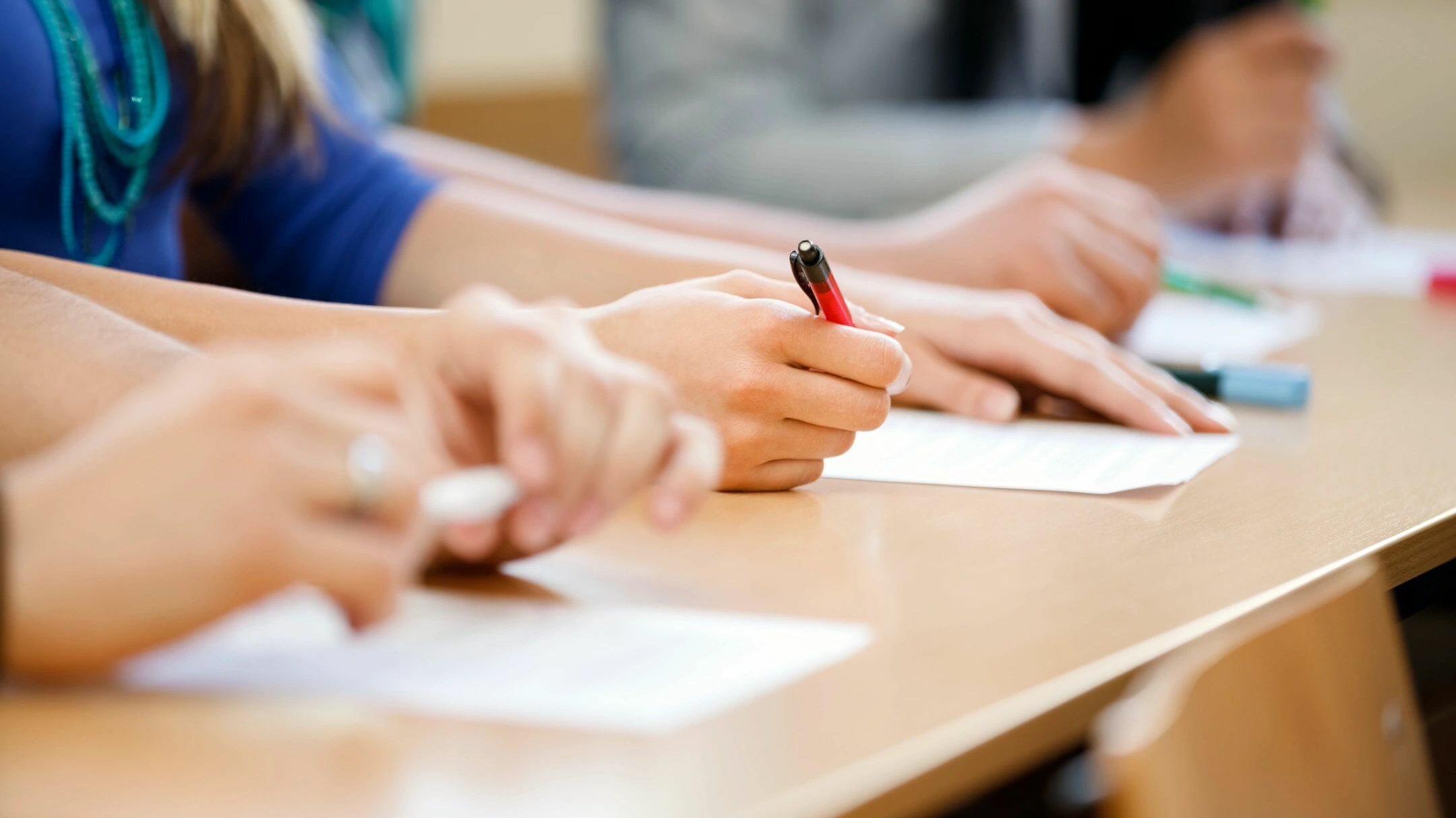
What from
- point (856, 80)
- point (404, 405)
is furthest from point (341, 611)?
point (856, 80)

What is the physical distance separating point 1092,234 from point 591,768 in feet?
2.31

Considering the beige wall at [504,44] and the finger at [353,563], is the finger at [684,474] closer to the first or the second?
the finger at [353,563]

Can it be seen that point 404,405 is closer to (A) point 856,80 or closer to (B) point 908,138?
(B) point 908,138

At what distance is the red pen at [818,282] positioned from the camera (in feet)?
1.91

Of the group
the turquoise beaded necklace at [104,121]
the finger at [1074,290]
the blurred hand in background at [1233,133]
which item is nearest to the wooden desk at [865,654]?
the finger at [1074,290]

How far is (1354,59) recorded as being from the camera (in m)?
2.92

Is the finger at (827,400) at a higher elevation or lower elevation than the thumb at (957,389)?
lower

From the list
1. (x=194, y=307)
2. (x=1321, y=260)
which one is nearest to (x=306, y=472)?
(x=194, y=307)

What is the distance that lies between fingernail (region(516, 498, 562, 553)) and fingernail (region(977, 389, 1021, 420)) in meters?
0.37

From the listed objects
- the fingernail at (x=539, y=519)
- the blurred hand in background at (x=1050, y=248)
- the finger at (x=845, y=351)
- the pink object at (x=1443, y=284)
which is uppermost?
the pink object at (x=1443, y=284)

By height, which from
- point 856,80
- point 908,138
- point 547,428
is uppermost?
point 856,80

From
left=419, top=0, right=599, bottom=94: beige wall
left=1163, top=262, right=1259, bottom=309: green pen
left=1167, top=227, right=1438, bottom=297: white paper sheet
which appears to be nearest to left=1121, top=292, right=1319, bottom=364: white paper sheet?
left=1163, top=262, right=1259, bottom=309: green pen

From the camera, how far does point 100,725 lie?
1.22ft

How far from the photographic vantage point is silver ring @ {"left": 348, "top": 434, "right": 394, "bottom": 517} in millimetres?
391
